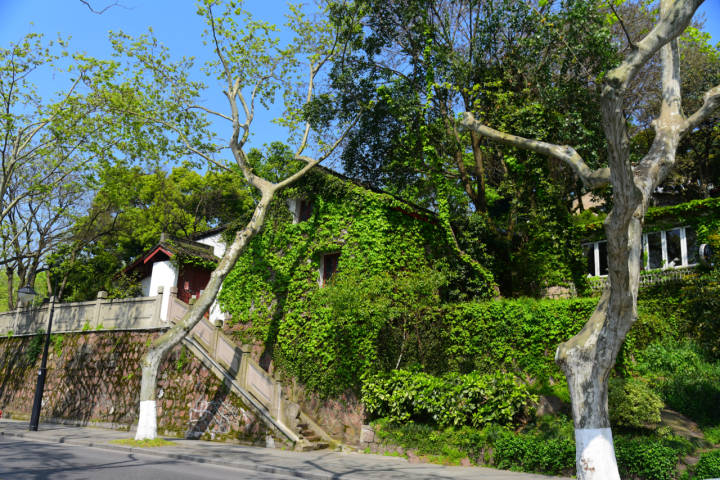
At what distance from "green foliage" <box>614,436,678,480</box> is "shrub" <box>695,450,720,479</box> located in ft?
1.30

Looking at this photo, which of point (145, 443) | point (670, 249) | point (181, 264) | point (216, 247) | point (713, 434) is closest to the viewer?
point (713, 434)

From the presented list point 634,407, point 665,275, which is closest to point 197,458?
point 634,407

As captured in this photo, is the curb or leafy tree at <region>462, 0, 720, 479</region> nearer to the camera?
leafy tree at <region>462, 0, 720, 479</region>

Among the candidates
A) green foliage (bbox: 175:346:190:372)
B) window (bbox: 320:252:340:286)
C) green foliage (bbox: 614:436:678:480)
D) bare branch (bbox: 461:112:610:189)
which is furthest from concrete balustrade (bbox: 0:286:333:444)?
bare branch (bbox: 461:112:610:189)

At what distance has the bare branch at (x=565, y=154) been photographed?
7.96 m

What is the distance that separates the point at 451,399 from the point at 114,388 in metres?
13.9

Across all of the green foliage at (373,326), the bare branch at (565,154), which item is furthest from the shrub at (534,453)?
the bare branch at (565,154)

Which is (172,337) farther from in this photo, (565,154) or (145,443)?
(565,154)

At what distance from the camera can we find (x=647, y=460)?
31.3 feet

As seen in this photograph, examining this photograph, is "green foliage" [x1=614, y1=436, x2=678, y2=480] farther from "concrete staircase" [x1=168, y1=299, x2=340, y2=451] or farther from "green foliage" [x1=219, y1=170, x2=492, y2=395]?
"concrete staircase" [x1=168, y1=299, x2=340, y2=451]

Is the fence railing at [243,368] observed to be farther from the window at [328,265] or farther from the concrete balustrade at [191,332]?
the window at [328,265]

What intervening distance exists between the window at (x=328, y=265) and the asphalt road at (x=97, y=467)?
8779 mm

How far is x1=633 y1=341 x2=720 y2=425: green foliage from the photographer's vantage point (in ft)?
41.7

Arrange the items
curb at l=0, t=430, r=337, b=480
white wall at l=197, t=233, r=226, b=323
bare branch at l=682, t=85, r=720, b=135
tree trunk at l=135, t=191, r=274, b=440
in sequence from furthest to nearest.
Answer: white wall at l=197, t=233, r=226, b=323
tree trunk at l=135, t=191, r=274, b=440
curb at l=0, t=430, r=337, b=480
bare branch at l=682, t=85, r=720, b=135
